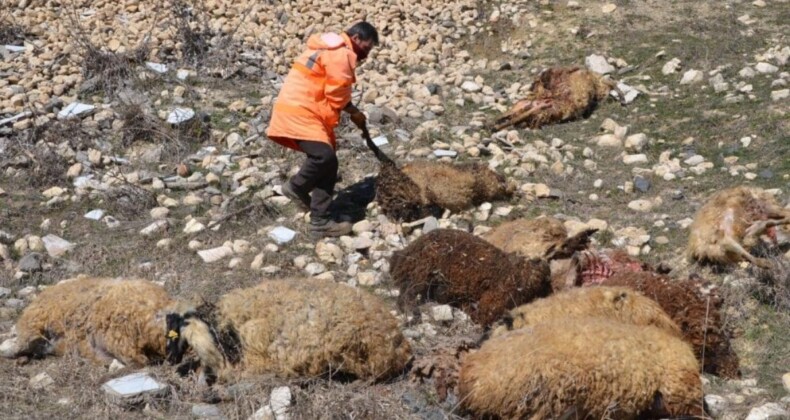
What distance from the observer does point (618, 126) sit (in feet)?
27.5

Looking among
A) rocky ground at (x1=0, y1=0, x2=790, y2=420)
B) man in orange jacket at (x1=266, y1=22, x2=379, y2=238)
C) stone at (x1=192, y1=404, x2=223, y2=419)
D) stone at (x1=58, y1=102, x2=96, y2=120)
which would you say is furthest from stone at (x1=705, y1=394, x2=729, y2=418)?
stone at (x1=58, y1=102, x2=96, y2=120)

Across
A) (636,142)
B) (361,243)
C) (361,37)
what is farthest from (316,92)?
(636,142)

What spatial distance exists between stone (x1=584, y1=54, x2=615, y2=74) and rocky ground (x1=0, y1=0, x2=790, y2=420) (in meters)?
0.08

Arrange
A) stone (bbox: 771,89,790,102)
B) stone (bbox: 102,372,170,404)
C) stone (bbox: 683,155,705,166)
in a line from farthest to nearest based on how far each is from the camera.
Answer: stone (bbox: 771,89,790,102) < stone (bbox: 683,155,705,166) < stone (bbox: 102,372,170,404)

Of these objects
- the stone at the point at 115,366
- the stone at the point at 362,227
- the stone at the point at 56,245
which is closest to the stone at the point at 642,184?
the stone at the point at 362,227

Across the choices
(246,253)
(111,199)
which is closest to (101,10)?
(111,199)

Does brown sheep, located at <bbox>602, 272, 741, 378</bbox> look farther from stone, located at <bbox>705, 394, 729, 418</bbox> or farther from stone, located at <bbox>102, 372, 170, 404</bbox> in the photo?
stone, located at <bbox>102, 372, 170, 404</bbox>

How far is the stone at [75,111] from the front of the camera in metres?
8.95

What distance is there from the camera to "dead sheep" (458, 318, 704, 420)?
4.14 m

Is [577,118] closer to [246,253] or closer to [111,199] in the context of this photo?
[246,253]

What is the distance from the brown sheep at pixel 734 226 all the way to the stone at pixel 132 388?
3449mm

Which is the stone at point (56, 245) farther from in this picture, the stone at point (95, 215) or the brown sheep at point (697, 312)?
the brown sheep at point (697, 312)

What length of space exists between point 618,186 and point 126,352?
13.6 feet

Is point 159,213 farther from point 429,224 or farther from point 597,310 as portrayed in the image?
point 597,310
